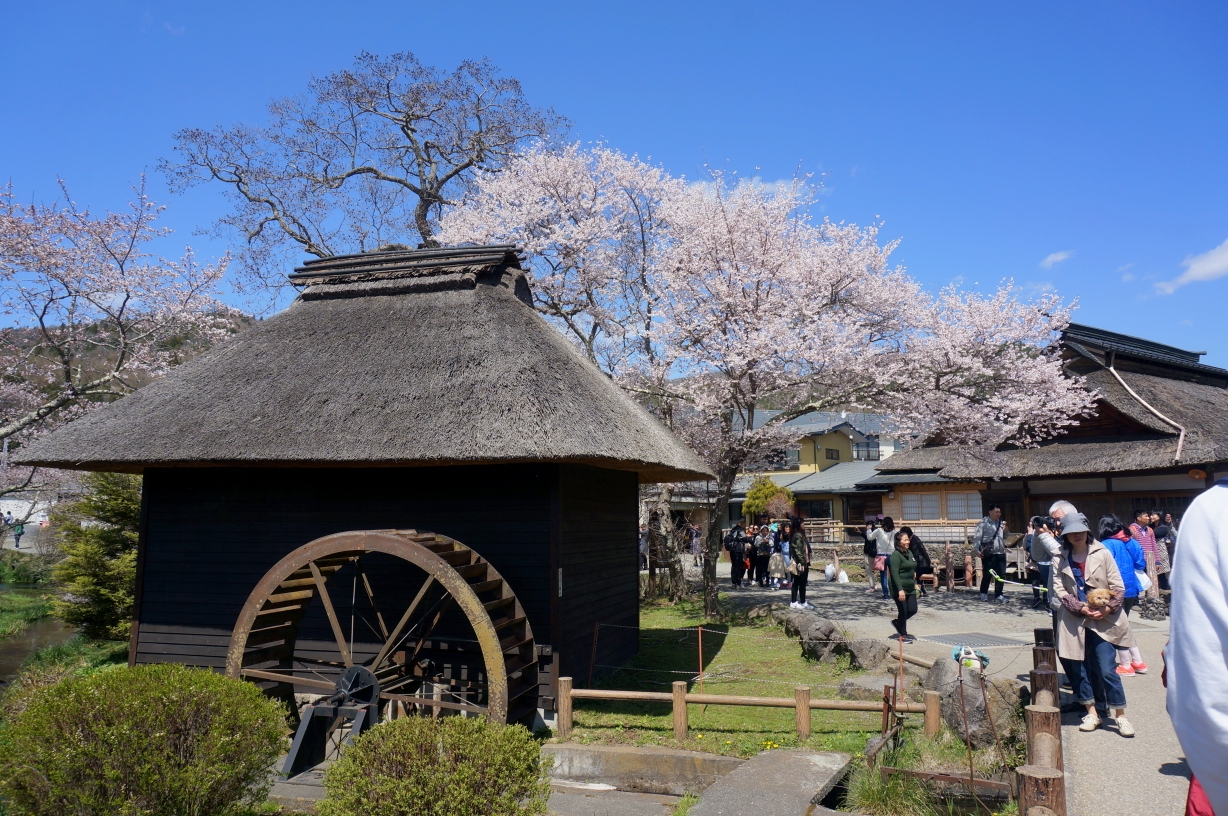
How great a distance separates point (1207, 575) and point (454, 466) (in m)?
8.49

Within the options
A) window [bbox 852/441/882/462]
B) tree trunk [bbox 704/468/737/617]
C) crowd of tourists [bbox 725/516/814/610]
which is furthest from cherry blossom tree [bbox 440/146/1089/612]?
window [bbox 852/441/882/462]

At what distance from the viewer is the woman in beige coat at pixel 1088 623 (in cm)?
681

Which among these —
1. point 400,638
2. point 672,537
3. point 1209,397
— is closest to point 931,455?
point 1209,397

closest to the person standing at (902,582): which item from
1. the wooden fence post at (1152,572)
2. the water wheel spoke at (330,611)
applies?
the wooden fence post at (1152,572)

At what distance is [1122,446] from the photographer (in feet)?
63.4

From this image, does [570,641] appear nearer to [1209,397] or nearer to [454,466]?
[454,466]

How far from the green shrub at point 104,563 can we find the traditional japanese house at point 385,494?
5.46m

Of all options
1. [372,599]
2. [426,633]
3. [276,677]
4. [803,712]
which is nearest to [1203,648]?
[803,712]

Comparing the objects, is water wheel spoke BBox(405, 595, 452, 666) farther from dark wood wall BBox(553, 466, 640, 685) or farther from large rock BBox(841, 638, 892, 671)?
large rock BBox(841, 638, 892, 671)

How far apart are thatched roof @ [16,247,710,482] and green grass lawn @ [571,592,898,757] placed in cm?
288

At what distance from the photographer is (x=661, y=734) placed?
8000mm

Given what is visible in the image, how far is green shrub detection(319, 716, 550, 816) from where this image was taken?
4.45m

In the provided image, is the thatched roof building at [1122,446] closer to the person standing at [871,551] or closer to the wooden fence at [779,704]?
the person standing at [871,551]

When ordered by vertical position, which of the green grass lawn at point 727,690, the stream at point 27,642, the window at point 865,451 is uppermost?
the window at point 865,451
